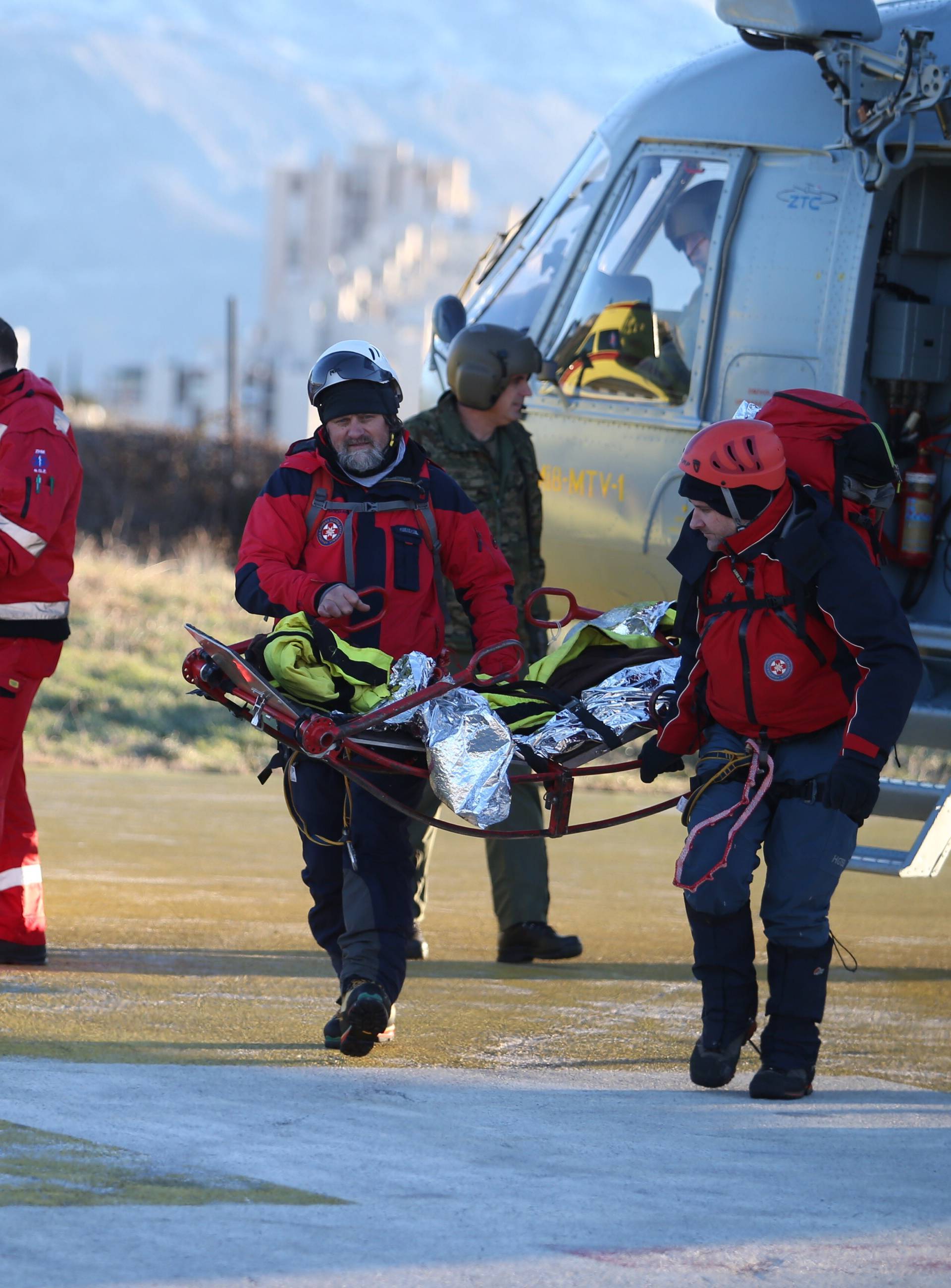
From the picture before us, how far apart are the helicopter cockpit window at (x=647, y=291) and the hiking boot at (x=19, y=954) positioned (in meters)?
3.36

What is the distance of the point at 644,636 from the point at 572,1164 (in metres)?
2.08

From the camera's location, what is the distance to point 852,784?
4793mm

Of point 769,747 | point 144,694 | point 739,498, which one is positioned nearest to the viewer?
point 739,498

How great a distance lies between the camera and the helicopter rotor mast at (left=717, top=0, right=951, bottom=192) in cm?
685

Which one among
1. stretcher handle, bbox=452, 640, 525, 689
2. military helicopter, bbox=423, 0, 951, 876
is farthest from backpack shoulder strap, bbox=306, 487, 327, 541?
military helicopter, bbox=423, 0, 951, 876

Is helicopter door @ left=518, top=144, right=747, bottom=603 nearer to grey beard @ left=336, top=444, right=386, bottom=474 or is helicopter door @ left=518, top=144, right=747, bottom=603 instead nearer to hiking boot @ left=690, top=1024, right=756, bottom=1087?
grey beard @ left=336, top=444, right=386, bottom=474

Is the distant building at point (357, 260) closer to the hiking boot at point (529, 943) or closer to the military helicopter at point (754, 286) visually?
the military helicopter at point (754, 286)

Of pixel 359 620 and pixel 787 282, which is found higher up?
pixel 787 282

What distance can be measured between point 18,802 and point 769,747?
2577 mm

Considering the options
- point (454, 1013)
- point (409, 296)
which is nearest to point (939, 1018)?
point (454, 1013)

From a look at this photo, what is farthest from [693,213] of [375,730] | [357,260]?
[357,260]

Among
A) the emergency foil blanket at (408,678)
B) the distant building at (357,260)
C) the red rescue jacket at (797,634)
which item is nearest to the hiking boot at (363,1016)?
the emergency foil blanket at (408,678)

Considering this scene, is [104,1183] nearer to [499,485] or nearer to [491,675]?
[491,675]

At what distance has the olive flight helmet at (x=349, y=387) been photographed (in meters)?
5.46
